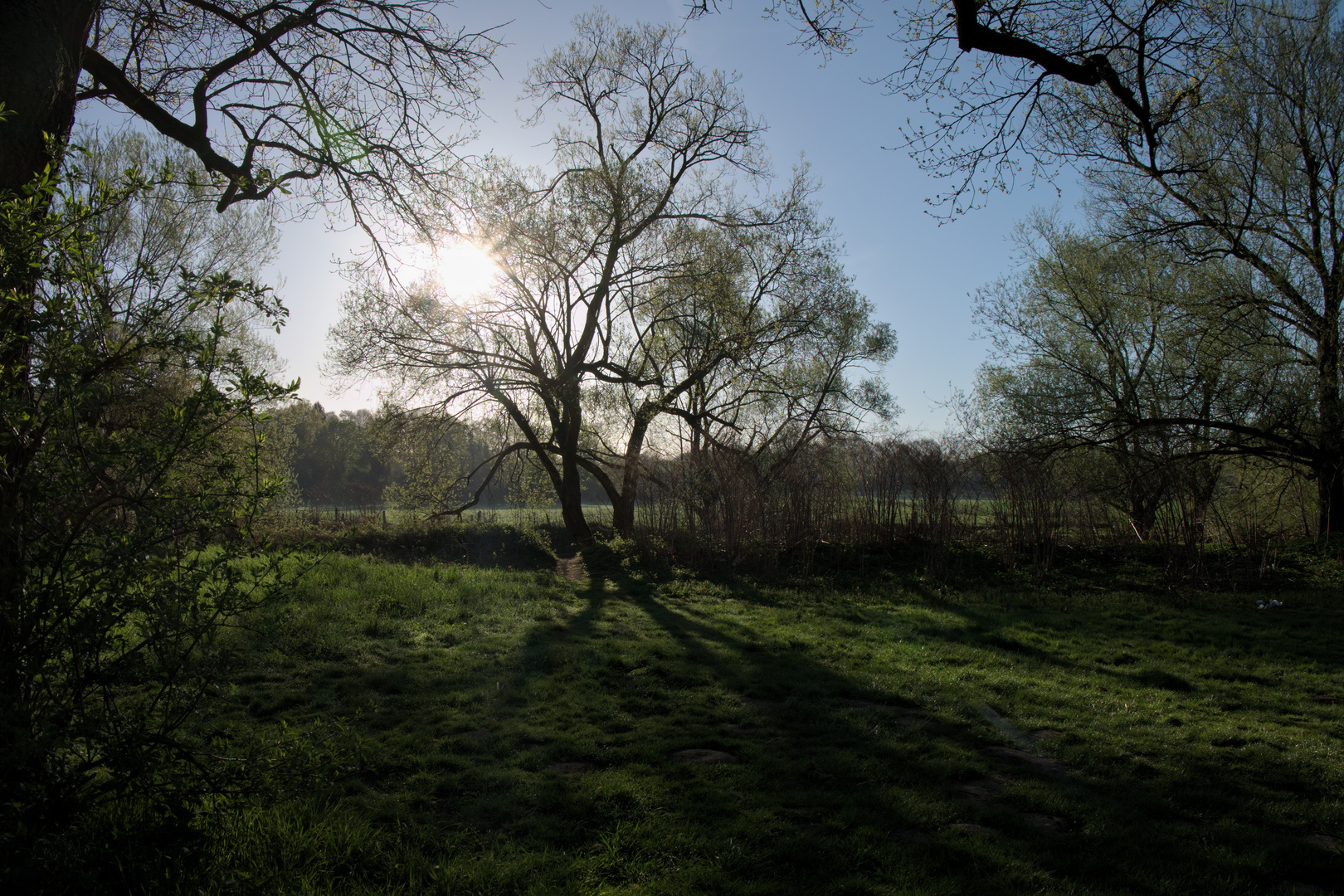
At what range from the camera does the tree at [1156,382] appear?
39.5 ft

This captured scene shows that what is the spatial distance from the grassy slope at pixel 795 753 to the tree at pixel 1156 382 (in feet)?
11.8

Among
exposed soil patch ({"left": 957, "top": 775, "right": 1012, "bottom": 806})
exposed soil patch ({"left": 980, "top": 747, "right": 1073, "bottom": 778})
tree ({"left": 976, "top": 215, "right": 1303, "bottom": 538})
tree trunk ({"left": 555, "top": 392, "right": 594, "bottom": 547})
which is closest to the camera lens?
exposed soil patch ({"left": 957, "top": 775, "right": 1012, "bottom": 806})

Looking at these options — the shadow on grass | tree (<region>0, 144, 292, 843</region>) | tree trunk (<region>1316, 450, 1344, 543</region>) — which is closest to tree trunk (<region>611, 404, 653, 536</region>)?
the shadow on grass

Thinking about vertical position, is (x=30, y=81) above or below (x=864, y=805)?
above

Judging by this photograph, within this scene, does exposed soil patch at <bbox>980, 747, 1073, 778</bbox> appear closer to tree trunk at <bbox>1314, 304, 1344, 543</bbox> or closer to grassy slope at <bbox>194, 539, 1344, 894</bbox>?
grassy slope at <bbox>194, 539, 1344, 894</bbox>

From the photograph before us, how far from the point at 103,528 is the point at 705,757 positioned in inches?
145

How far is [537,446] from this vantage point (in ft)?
58.1

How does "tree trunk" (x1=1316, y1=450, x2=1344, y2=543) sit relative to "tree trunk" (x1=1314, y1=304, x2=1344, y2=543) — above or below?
below

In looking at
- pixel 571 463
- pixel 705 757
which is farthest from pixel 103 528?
pixel 571 463

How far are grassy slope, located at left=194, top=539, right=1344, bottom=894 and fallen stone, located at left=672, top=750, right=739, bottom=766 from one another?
0.10 metres

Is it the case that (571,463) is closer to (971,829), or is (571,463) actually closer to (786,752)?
(786,752)

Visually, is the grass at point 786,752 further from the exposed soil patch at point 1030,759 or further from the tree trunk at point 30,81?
the tree trunk at point 30,81

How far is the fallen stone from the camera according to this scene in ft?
14.7

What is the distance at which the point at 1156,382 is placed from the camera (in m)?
15.1
